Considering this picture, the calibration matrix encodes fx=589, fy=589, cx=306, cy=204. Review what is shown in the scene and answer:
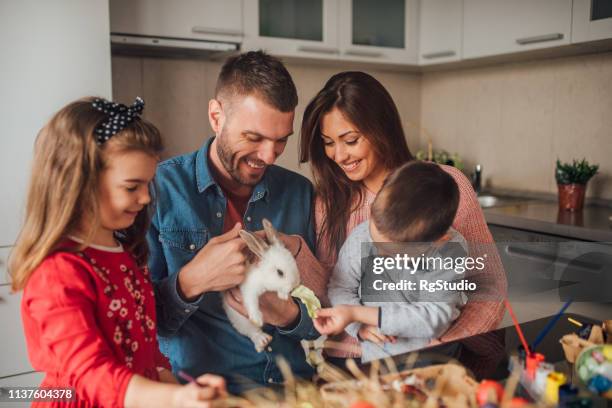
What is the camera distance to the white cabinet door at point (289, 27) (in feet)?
5.92

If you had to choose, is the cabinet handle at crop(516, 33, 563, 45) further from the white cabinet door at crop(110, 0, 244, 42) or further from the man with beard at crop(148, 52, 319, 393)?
the man with beard at crop(148, 52, 319, 393)

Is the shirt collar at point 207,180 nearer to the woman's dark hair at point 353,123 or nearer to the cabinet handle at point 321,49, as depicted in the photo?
the woman's dark hair at point 353,123

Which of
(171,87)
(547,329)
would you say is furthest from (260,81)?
(171,87)

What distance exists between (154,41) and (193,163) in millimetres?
933

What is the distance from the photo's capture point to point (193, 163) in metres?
0.95

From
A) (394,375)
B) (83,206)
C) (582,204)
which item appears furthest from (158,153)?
(582,204)

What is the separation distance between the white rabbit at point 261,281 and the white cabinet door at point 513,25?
4.55 ft

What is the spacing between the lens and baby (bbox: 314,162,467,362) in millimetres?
854

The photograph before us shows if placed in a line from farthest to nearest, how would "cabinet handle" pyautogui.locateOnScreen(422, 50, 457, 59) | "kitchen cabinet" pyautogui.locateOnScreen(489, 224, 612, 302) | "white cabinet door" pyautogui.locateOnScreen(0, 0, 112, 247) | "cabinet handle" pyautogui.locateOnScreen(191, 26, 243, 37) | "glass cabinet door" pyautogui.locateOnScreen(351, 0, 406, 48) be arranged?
"cabinet handle" pyautogui.locateOnScreen(422, 50, 457, 59), "cabinet handle" pyautogui.locateOnScreen(191, 26, 243, 37), "glass cabinet door" pyautogui.locateOnScreen(351, 0, 406, 48), "white cabinet door" pyautogui.locateOnScreen(0, 0, 112, 247), "kitchen cabinet" pyautogui.locateOnScreen(489, 224, 612, 302)

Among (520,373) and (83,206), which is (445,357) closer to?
(520,373)

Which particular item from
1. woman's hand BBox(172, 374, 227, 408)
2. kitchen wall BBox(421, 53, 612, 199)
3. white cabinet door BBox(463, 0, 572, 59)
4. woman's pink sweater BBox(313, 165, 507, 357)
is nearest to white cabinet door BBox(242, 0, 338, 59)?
kitchen wall BBox(421, 53, 612, 199)

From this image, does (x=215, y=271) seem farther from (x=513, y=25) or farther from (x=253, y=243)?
(x=513, y=25)

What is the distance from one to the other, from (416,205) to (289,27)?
117 centimetres

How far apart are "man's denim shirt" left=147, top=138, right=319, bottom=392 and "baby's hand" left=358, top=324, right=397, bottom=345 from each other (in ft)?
0.24
